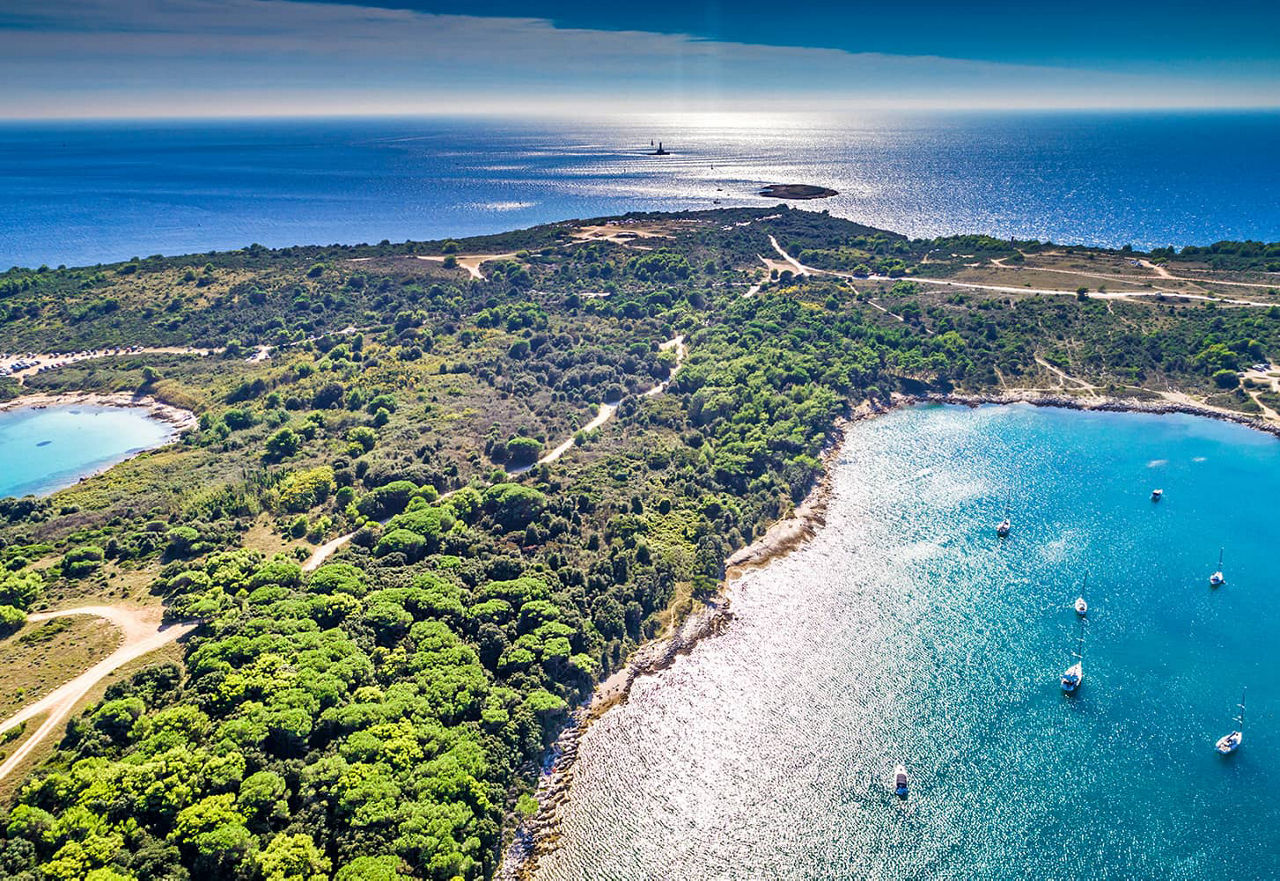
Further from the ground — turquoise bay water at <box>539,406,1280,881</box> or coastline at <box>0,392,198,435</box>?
coastline at <box>0,392,198,435</box>

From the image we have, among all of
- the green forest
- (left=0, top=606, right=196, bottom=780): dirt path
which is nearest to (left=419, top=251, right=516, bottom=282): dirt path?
the green forest

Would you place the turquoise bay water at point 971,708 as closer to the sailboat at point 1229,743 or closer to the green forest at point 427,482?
the sailboat at point 1229,743

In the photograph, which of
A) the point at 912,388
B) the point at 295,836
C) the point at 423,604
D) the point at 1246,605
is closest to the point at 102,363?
the point at 423,604

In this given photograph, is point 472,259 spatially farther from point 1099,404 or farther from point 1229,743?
point 1229,743

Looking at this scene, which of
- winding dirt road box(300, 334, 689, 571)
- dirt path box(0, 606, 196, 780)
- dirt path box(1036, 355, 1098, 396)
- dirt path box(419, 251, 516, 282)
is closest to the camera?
dirt path box(0, 606, 196, 780)

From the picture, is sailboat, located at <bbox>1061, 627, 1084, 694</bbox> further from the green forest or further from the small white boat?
the green forest

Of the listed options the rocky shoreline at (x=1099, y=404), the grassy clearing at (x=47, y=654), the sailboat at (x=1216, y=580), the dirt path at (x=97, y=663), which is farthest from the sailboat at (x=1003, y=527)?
the grassy clearing at (x=47, y=654)
